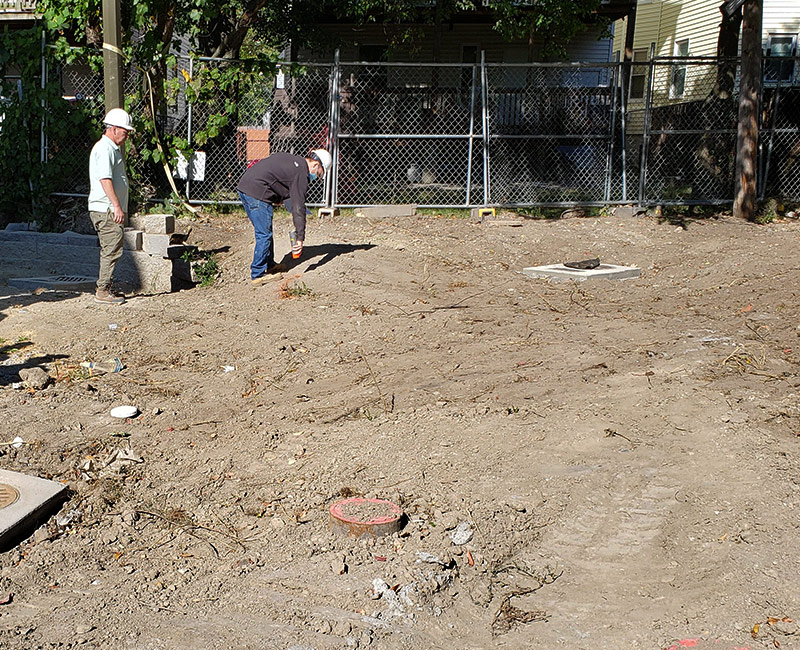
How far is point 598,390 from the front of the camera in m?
5.68

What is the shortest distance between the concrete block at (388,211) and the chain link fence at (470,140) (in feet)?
0.97

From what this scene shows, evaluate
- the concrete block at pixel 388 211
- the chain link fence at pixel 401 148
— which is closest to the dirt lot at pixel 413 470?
the concrete block at pixel 388 211

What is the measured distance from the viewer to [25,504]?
4121mm

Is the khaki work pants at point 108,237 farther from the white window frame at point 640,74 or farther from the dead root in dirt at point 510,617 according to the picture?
the white window frame at point 640,74

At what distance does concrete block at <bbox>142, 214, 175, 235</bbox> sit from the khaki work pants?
145cm

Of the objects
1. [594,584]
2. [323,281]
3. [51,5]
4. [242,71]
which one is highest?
[51,5]

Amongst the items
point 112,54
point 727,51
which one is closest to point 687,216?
point 727,51

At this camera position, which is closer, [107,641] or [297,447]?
[107,641]

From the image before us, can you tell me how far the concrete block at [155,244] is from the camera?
9.64 metres

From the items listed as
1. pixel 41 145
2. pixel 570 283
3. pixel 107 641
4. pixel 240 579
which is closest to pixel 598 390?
pixel 240 579

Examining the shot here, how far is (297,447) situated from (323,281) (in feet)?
14.2

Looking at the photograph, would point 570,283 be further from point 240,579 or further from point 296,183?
point 240,579

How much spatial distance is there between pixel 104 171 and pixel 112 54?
2142 mm

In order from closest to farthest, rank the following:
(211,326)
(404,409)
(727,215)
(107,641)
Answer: (107,641) → (404,409) → (211,326) → (727,215)
